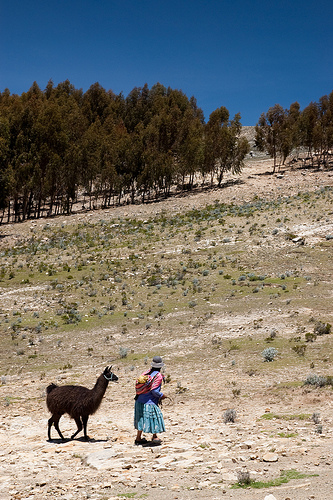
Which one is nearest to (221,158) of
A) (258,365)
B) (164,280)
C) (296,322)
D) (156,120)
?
(156,120)

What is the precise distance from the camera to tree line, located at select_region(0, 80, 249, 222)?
209ft

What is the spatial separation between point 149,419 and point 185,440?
3.02 ft

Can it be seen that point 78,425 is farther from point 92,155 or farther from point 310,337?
point 92,155

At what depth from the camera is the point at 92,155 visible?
Answer: 246 ft

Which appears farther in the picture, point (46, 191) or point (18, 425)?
point (46, 191)

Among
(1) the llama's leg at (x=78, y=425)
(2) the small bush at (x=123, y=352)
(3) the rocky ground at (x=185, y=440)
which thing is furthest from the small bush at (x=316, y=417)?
(2) the small bush at (x=123, y=352)

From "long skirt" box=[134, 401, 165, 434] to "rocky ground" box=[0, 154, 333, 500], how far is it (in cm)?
40

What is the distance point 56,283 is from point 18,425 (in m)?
20.1

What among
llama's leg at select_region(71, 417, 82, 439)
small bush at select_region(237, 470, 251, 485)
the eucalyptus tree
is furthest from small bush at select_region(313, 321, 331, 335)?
the eucalyptus tree

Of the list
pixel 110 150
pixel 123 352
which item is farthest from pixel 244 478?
pixel 110 150

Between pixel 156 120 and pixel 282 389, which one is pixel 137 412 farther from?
pixel 156 120

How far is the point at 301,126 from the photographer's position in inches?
3460

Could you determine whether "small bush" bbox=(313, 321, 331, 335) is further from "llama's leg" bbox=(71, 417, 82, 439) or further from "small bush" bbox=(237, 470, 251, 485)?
"small bush" bbox=(237, 470, 251, 485)

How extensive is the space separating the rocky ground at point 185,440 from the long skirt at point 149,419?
398 millimetres
